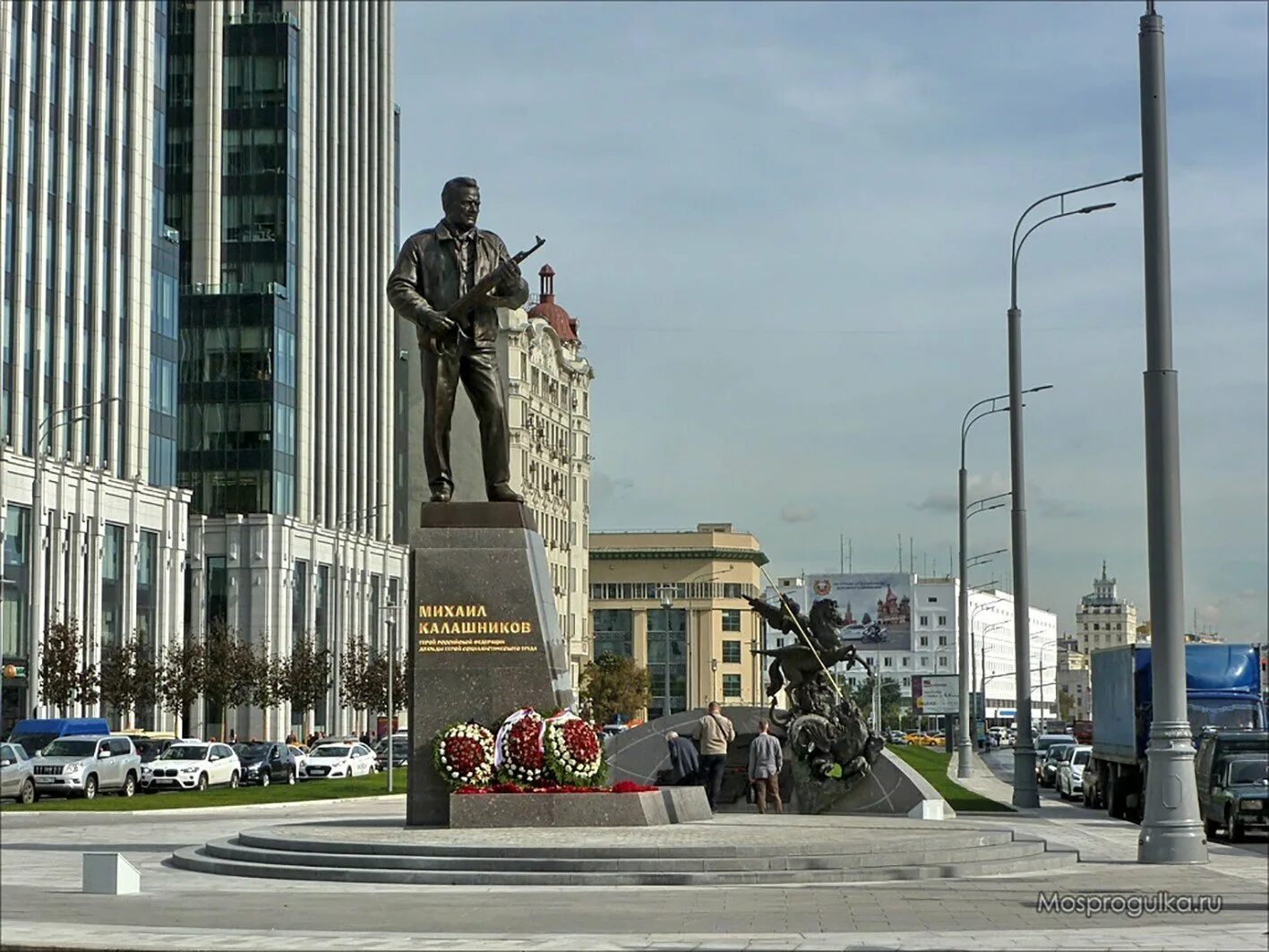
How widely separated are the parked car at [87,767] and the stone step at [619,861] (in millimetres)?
25102

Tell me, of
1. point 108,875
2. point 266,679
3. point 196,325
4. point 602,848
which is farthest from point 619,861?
point 196,325

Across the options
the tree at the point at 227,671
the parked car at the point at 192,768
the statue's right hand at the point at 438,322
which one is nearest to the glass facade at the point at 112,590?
the tree at the point at 227,671

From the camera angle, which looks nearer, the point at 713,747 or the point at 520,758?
the point at 520,758

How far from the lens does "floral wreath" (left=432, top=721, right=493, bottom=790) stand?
21.6 m

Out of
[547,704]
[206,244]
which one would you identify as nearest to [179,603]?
[206,244]

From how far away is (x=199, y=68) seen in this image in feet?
322

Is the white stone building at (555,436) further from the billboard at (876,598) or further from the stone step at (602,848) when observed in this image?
the stone step at (602,848)

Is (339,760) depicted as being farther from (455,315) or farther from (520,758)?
(520,758)

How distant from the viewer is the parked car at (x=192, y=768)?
164 ft

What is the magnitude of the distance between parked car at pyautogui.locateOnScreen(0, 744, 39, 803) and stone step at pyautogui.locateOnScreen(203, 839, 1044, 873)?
714 inches

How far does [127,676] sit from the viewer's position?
68.7 metres

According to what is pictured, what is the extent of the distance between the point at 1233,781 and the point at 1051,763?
27218mm

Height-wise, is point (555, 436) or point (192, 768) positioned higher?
point (555, 436)

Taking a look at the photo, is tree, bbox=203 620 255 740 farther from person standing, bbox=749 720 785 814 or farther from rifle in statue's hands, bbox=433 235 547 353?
rifle in statue's hands, bbox=433 235 547 353
